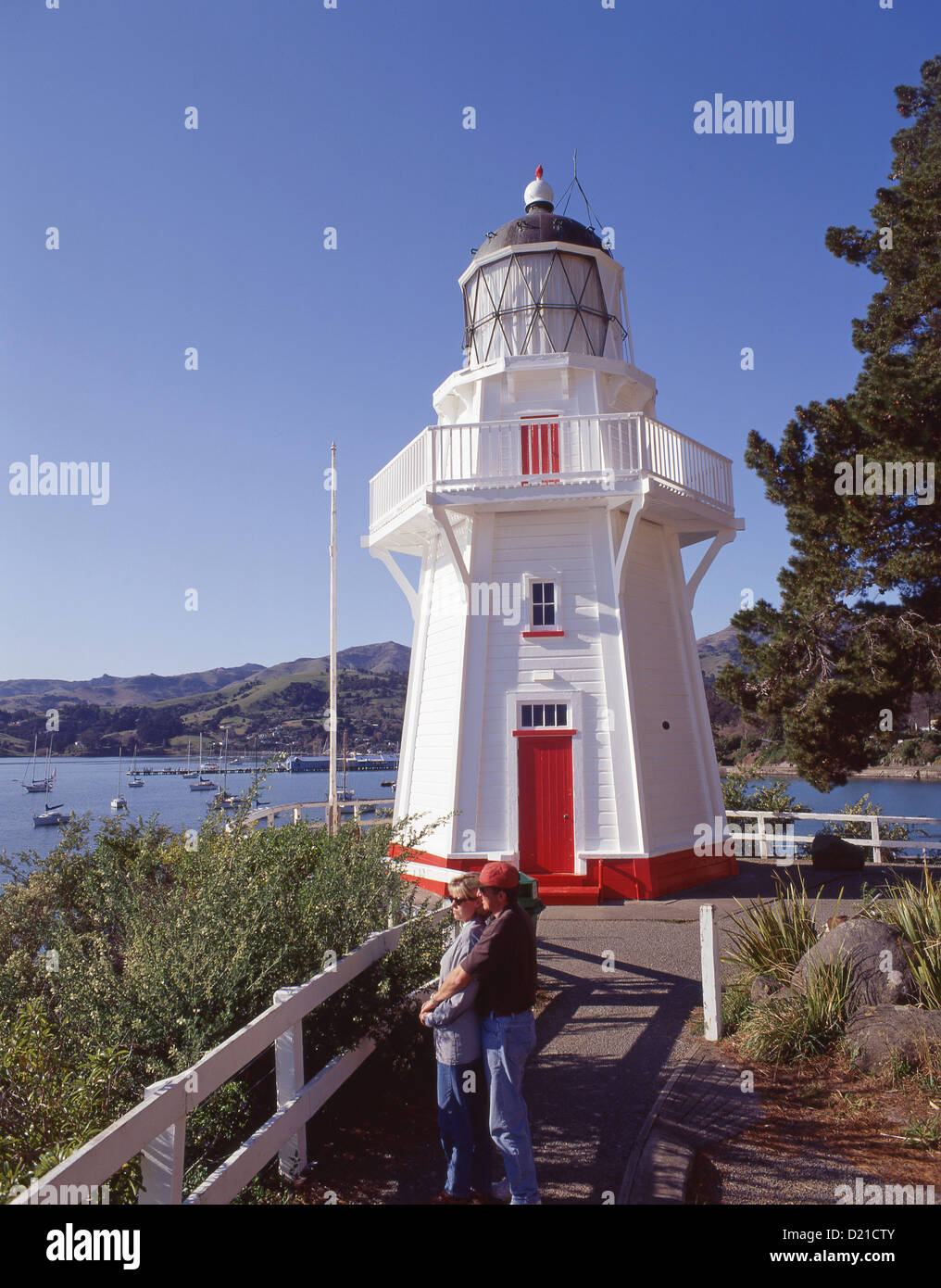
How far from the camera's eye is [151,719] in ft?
646

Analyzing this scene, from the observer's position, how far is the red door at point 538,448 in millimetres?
14164

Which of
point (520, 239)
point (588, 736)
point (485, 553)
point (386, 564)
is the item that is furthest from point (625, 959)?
point (520, 239)

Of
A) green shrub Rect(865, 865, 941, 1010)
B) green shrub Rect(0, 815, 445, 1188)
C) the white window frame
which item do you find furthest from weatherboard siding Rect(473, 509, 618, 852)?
green shrub Rect(865, 865, 941, 1010)

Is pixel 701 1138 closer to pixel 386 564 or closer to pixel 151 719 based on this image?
A: pixel 386 564

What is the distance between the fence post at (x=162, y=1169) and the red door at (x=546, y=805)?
1029 cm

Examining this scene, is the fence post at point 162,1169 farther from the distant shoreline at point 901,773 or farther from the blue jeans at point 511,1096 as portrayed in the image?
the distant shoreline at point 901,773

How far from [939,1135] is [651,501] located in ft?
33.3

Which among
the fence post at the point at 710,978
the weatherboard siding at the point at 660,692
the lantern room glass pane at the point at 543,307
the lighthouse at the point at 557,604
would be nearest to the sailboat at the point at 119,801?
the lighthouse at the point at 557,604

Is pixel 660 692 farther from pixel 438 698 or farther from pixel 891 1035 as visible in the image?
pixel 891 1035

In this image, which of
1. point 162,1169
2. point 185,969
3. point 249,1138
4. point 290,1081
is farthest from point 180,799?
point 162,1169

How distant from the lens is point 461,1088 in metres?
4.39

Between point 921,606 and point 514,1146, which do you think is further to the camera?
point 921,606

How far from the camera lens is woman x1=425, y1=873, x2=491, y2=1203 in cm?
432
